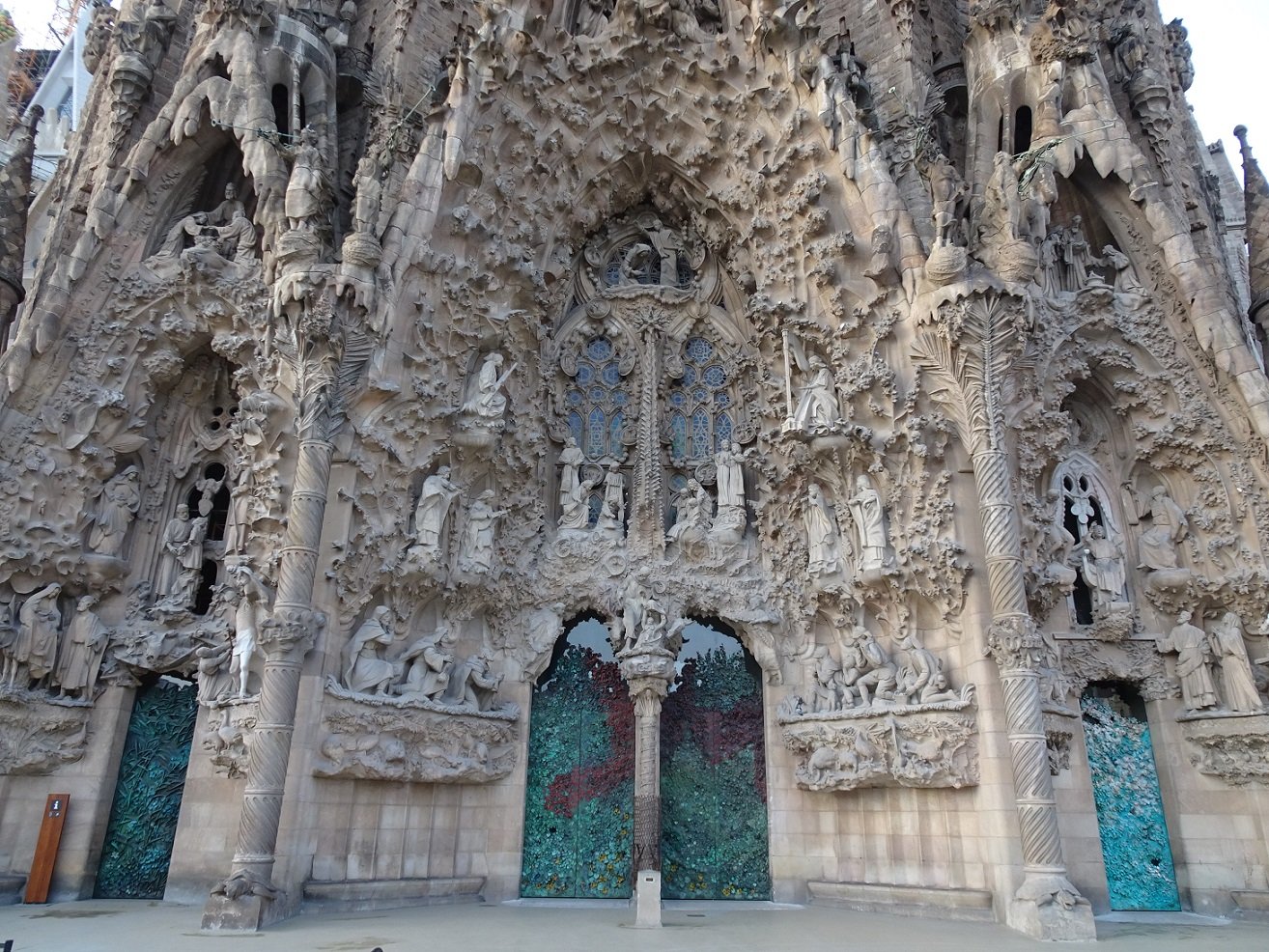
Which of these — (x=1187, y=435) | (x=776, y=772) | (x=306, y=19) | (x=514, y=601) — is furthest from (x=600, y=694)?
(x=306, y=19)

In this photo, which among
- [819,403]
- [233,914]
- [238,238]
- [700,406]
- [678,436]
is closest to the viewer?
[233,914]

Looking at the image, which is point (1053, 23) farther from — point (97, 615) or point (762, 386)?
point (97, 615)

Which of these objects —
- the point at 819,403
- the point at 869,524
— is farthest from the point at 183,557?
the point at 869,524

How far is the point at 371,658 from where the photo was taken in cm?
923

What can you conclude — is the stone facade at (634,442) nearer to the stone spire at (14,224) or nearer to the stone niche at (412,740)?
the stone niche at (412,740)

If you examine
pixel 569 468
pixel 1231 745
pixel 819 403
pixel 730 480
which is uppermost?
pixel 819 403

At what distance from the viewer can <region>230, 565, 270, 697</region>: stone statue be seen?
9.04 metres

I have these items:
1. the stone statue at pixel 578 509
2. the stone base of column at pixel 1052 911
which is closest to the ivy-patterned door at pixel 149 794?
the stone statue at pixel 578 509

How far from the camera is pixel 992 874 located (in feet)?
27.2

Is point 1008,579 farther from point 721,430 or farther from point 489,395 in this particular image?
point 489,395

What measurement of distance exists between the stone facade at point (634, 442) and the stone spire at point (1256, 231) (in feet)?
0.24

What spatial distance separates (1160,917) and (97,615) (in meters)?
11.5

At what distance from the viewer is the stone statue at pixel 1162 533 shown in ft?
33.7

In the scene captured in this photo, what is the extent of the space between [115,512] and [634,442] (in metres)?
5.97
